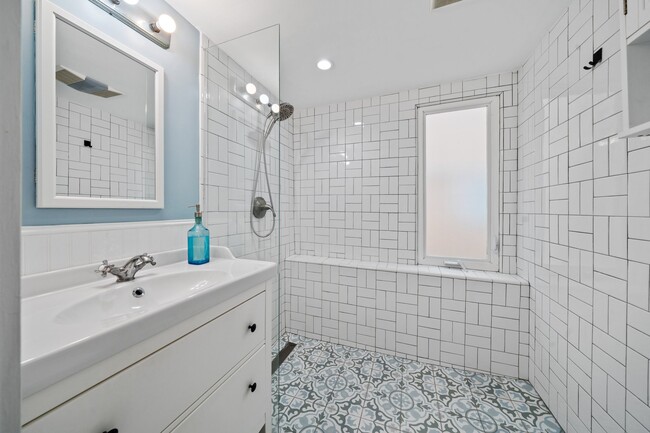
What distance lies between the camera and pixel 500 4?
1.27 m

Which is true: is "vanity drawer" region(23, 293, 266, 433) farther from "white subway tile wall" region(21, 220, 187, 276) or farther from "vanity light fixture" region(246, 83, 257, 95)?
"vanity light fixture" region(246, 83, 257, 95)

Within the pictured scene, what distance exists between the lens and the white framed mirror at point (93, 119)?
0.86m

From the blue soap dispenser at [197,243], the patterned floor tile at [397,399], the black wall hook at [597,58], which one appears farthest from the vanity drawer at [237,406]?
the black wall hook at [597,58]

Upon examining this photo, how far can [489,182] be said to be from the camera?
196 centimetres

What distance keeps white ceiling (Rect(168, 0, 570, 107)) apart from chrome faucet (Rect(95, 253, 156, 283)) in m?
1.29

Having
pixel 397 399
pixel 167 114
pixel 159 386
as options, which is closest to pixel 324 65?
pixel 167 114

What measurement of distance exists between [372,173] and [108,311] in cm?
198

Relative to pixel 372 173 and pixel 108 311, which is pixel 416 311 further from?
pixel 108 311

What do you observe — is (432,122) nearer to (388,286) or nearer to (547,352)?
(388,286)

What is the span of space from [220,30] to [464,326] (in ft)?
8.36

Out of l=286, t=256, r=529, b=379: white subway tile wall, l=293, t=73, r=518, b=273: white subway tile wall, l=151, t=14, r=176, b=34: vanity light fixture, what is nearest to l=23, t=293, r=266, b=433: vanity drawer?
l=286, t=256, r=529, b=379: white subway tile wall

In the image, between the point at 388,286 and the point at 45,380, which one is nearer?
the point at 45,380

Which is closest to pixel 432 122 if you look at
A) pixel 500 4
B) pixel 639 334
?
pixel 500 4

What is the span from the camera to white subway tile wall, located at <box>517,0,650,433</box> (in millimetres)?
929
